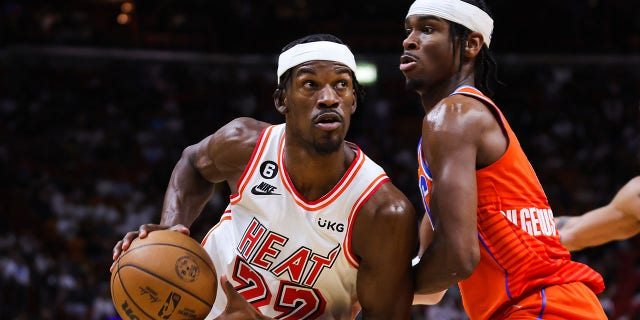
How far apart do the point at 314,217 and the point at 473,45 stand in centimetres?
103

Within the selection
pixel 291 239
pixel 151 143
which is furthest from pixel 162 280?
pixel 151 143

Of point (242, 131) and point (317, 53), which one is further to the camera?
point (242, 131)

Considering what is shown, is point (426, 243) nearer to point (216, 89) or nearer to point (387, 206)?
point (387, 206)

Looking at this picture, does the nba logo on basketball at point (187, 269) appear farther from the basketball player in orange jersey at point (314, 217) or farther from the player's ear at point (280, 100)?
the player's ear at point (280, 100)

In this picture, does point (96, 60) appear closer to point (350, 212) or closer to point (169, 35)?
point (169, 35)

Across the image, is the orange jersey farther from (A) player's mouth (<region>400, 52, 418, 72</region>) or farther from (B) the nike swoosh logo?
(B) the nike swoosh logo

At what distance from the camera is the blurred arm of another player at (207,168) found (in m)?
3.84

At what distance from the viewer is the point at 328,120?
3375 mm

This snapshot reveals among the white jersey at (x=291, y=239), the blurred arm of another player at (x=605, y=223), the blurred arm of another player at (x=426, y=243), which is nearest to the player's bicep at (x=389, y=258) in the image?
the white jersey at (x=291, y=239)

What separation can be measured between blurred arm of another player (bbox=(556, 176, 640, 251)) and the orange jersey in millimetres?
946

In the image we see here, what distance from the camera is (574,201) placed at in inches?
492

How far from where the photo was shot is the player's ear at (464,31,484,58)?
353 centimetres

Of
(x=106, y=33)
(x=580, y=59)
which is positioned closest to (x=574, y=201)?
(x=580, y=59)

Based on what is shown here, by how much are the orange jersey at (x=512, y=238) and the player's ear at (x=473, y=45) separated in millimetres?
290
